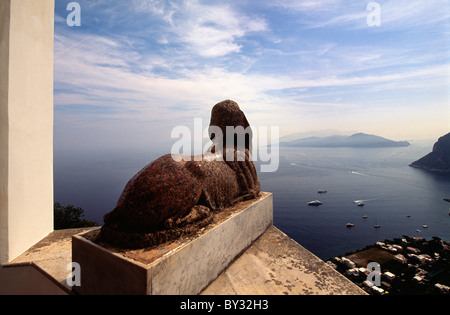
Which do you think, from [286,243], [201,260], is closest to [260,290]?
[201,260]

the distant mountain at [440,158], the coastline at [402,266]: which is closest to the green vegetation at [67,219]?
the coastline at [402,266]

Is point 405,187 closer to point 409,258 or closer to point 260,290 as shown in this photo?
point 409,258

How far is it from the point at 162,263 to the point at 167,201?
2.53 ft

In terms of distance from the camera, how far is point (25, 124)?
497 centimetres

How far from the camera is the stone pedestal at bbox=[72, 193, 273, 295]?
8.06ft

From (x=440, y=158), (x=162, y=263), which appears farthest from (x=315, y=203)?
(x=440, y=158)

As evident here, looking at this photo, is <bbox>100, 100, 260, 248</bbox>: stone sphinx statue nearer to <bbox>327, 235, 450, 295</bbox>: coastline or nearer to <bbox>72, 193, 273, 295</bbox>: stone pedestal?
<bbox>72, 193, 273, 295</bbox>: stone pedestal

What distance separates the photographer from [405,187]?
178 ft

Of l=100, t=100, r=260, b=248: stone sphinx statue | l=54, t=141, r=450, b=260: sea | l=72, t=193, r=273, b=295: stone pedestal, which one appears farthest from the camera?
l=54, t=141, r=450, b=260: sea

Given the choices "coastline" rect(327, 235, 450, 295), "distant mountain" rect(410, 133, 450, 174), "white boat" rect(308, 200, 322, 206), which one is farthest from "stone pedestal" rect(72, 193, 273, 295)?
"distant mountain" rect(410, 133, 450, 174)

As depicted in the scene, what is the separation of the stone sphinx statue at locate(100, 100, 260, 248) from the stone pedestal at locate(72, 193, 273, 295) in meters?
0.14

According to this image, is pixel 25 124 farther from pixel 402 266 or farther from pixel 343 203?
pixel 343 203

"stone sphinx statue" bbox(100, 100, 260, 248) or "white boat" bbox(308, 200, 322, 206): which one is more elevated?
"stone sphinx statue" bbox(100, 100, 260, 248)

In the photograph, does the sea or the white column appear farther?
the sea
